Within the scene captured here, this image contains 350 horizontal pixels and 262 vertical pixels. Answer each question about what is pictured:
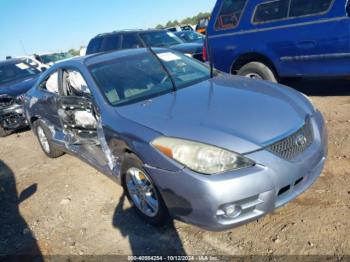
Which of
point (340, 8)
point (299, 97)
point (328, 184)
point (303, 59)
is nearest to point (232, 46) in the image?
point (303, 59)

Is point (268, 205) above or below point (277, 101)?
below

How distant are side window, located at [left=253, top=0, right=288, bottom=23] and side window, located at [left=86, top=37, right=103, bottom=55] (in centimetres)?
533

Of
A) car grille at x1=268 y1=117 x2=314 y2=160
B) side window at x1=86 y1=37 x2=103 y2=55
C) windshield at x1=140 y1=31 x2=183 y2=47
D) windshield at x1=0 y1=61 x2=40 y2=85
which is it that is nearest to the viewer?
car grille at x1=268 y1=117 x2=314 y2=160

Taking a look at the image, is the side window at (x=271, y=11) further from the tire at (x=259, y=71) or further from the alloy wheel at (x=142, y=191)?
the alloy wheel at (x=142, y=191)

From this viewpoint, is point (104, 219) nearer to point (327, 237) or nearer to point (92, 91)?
point (92, 91)

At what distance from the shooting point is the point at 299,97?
11.0ft

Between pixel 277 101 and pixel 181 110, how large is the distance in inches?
35.3

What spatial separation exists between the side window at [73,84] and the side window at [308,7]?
3558 mm

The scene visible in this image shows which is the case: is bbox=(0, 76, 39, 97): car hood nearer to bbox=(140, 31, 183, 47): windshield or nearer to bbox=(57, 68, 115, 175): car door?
bbox=(140, 31, 183, 47): windshield

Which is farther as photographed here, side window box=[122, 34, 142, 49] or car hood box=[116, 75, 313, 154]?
side window box=[122, 34, 142, 49]

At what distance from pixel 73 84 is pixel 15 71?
536cm

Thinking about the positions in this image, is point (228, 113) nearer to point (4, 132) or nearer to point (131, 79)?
point (131, 79)

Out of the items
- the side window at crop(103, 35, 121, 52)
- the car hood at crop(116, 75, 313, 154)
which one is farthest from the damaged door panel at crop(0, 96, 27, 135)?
the car hood at crop(116, 75, 313, 154)

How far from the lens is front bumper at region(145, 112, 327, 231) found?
7.94 feet
